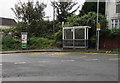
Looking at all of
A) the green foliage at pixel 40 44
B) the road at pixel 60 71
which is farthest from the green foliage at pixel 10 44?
the road at pixel 60 71

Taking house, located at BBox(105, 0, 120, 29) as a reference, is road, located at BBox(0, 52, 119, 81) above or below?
below

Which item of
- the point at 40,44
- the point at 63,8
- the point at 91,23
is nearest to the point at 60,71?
the point at 91,23

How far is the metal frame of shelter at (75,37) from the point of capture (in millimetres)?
16609

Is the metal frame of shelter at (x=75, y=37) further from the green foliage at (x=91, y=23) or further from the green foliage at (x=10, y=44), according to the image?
the green foliage at (x=10, y=44)

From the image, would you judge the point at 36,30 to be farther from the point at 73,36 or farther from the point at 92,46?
the point at 92,46

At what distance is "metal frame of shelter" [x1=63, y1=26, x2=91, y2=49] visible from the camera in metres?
16.6

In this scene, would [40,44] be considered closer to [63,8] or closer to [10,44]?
[10,44]

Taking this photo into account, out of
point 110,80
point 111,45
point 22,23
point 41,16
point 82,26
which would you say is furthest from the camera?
point 41,16

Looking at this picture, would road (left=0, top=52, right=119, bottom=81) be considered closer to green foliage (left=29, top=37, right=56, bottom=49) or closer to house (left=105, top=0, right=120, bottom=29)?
green foliage (left=29, top=37, right=56, bottom=49)

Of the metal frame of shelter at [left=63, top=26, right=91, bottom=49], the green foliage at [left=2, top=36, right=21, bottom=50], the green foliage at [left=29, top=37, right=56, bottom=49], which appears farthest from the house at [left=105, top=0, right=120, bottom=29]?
the green foliage at [left=2, top=36, right=21, bottom=50]

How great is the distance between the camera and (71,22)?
18609mm

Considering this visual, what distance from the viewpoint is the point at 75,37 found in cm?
1750

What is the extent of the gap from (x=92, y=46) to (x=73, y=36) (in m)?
2.54

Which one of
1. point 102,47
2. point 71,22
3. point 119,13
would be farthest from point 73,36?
point 119,13
